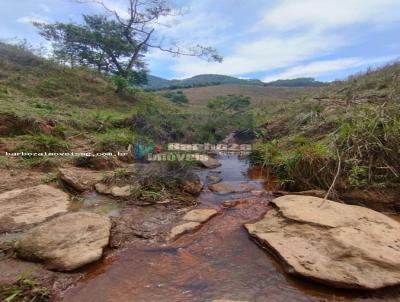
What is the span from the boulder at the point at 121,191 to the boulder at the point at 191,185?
2.50ft

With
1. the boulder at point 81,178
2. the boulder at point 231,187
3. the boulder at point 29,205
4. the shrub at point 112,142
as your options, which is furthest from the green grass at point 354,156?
the boulder at point 29,205

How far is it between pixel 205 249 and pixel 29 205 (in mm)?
2060

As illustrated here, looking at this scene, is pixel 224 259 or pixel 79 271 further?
pixel 224 259

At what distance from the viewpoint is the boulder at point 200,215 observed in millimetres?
3539

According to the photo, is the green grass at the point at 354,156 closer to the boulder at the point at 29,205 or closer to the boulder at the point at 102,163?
the boulder at the point at 102,163

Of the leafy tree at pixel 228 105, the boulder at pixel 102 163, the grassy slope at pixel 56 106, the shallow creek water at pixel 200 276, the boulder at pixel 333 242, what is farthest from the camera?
the leafy tree at pixel 228 105

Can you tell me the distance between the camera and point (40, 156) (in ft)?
17.3

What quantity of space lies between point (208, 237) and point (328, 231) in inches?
43.9

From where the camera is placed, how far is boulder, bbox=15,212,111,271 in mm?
2539

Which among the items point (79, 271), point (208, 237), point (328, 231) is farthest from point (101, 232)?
point (328, 231)

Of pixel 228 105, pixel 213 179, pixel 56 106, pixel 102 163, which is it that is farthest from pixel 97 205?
pixel 228 105

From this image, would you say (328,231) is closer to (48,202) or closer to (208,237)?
(208,237)

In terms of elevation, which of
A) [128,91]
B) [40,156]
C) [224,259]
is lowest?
[224,259]

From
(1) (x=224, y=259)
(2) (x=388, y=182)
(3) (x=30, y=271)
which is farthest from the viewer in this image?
(2) (x=388, y=182)
